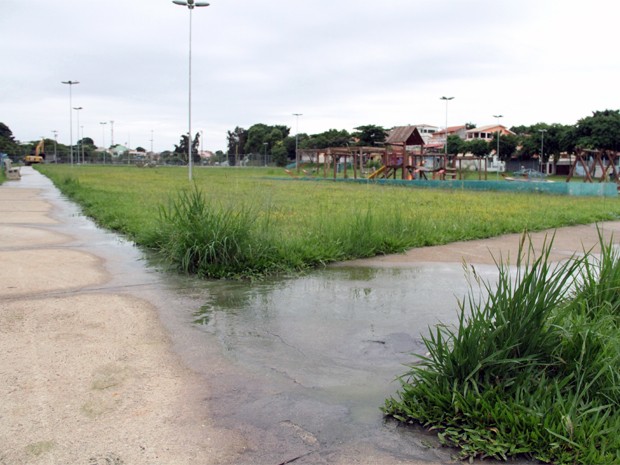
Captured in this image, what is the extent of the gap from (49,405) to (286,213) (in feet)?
29.7

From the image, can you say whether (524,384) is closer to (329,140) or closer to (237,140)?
(329,140)

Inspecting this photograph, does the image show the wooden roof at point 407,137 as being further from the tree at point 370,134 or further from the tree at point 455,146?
the tree at point 455,146

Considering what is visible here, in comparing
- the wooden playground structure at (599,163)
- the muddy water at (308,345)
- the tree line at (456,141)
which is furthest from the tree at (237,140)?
the muddy water at (308,345)

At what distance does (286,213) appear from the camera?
1196 centimetres

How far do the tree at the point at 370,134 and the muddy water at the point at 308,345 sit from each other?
75600 millimetres

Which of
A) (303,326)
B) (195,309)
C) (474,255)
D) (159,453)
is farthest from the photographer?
(474,255)

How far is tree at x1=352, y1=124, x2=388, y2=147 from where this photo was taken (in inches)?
3177

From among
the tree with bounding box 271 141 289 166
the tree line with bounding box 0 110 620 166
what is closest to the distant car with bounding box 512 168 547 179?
the tree line with bounding box 0 110 620 166

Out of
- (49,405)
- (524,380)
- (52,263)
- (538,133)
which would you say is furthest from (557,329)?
(538,133)

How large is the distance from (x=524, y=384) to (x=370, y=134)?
79839 mm

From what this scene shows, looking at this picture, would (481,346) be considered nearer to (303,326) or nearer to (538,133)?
(303,326)

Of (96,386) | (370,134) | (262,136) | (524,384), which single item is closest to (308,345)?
(96,386)

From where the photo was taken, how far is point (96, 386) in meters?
3.33

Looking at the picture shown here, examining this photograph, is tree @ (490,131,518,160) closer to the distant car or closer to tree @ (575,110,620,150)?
tree @ (575,110,620,150)
